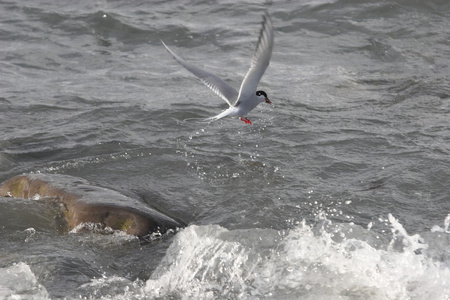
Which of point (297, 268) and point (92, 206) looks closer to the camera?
point (297, 268)

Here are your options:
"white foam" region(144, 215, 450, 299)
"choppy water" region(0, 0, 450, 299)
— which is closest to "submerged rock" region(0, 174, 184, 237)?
"choppy water" region(0, 0, 450, 299)

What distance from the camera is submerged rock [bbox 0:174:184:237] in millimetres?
6280

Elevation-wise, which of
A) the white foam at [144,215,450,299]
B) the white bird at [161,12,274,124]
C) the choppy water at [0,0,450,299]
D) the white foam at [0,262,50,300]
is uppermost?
the white bird at [161,12,274,124]

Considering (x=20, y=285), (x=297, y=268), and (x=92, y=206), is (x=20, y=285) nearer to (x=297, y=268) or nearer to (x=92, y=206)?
(x=92, y=206)

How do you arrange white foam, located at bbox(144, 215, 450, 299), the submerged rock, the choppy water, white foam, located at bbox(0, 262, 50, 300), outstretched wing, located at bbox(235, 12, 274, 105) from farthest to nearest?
outstretched wing, located at bbox(235, 12, 274, 105) < the submerged rock < the choppy water < white foam, located at bbox(144, 215, 450, 299) < white foam, located at bbox(0, 262, 50, 300)

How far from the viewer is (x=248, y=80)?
24.2 ft

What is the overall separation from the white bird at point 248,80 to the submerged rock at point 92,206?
1.54 m

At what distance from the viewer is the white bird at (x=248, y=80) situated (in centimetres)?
692

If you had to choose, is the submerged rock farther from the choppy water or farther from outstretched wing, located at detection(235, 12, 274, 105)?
outstretched wing, located at detection(235, 12, 274, 105)

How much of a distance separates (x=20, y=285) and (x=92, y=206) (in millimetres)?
1177

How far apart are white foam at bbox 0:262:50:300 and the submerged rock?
3.00 feet

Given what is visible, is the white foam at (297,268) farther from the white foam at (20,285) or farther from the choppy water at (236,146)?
the white foam at (20,285)

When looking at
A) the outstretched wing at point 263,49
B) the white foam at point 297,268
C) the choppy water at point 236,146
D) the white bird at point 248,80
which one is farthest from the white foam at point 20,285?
the outstretched wing at point 263,49

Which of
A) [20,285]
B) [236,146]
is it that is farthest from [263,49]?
[20,285]
